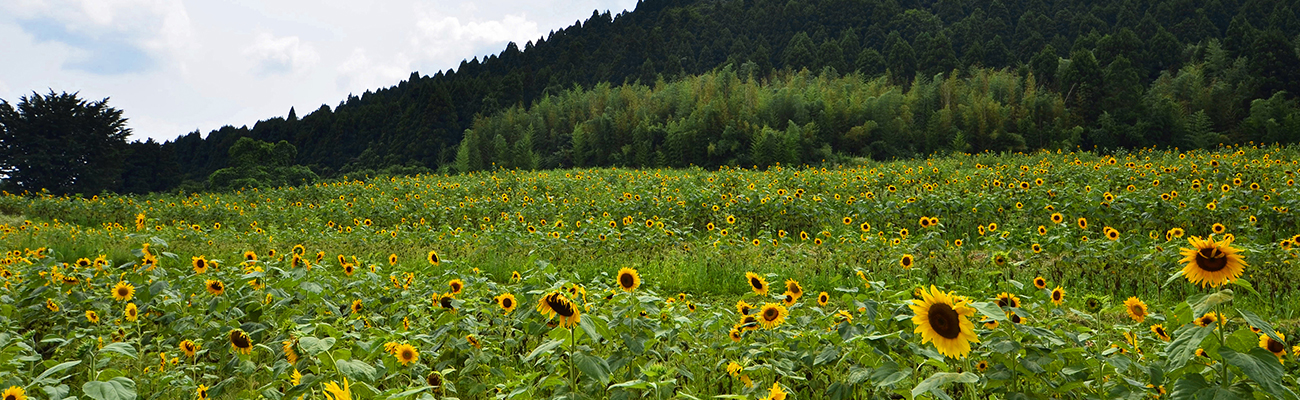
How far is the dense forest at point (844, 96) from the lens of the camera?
25094mm

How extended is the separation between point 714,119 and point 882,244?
22.4 meters

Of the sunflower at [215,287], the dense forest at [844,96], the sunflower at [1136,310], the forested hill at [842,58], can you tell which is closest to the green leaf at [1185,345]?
the sunflower at [1136,310]

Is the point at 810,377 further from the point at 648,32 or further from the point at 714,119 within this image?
the point at 648,32

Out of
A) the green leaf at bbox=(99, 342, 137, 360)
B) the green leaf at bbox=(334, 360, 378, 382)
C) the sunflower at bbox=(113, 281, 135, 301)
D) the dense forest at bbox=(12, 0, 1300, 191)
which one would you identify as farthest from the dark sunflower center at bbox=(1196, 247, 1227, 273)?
the dense forest at bbox=(12, 0, 1300, 191)

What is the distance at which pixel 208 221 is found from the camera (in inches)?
497

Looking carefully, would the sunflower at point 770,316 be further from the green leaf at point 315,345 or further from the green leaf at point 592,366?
the green leaf at point 315,345

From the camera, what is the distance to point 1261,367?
121 cm

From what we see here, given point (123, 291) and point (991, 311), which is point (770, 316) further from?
point (123, 291)

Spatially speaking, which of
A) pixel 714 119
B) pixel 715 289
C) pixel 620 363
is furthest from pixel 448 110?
pixel 620 363

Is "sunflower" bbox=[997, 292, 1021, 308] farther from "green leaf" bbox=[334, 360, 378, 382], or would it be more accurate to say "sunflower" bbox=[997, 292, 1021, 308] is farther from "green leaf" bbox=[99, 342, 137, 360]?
"green leaf" bbox=[99, 342, 137, 360]

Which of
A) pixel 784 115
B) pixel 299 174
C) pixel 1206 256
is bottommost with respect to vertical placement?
pixel 784 115

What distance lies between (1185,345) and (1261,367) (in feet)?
0.38

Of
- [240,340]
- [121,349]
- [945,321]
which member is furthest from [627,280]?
[121,349]

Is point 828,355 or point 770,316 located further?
point 770,316
